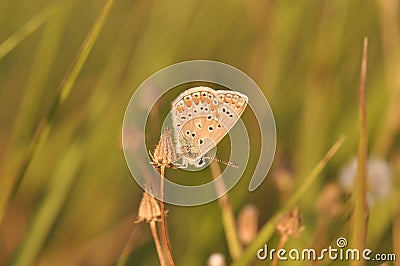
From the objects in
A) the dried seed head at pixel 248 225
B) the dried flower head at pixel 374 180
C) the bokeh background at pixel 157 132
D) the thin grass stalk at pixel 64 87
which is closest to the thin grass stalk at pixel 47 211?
the bokeh background at pixel 157 132

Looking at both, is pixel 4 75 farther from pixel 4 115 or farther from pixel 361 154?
pixel 361 154

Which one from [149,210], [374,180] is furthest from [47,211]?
[374,180]

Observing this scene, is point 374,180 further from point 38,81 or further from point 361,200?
point 38,81

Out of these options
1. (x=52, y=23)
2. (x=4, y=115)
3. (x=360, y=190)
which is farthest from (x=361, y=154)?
(x=4, y=115)

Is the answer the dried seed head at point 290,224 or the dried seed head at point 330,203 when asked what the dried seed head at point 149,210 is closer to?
the dried seed head at point 290,224

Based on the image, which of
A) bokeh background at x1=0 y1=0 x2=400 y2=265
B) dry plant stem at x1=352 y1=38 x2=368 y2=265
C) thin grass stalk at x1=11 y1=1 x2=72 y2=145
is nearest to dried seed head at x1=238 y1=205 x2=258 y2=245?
bokeh background at x1=0 y1=0 x2=400 y2=265

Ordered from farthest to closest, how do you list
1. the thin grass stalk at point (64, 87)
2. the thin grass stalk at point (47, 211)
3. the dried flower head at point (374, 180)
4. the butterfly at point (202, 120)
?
the dried flower head at point (374, 180)
the thin grass stalk at point (47, 211)
the thin grass stalk at point (64, 87)
the butterfly at point (202, 120)

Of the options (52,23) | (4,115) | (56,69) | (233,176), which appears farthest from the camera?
(56,69)
